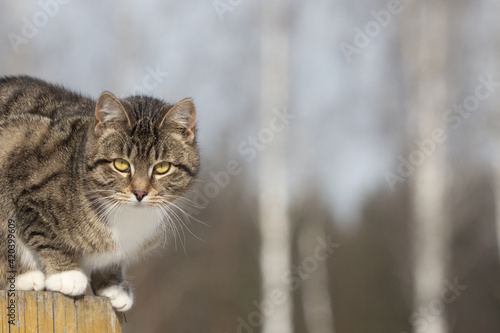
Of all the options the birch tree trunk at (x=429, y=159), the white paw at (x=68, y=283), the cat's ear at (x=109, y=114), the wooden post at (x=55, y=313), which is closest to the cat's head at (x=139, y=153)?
the cat's ear at (x=109, y=114)

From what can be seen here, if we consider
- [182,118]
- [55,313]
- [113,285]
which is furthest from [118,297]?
[182,118]

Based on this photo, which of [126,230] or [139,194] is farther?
[126,230]

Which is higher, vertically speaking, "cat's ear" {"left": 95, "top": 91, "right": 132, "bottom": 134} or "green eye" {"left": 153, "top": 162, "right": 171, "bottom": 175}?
"cat's ear" {"left": 95, "top": 91, "right": 132, "bottom": 134}

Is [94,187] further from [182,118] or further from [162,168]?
[182,118]

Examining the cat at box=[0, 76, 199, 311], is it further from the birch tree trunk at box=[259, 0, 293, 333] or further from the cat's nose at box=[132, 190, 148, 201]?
the birch tree trunk at box=[259, 0, 293, 333]

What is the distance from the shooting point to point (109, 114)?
122 inches

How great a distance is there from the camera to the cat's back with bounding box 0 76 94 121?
11.3ft

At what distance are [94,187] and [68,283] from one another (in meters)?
0.57

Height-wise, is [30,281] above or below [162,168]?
below

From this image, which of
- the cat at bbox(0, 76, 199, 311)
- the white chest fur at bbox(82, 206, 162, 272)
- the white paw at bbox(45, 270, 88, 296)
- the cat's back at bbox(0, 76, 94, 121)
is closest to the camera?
the white paw at bbox(45, 270, 88, 296)

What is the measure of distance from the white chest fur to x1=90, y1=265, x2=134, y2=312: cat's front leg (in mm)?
82

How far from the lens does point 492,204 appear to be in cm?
914

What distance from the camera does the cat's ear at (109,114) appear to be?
3021mm

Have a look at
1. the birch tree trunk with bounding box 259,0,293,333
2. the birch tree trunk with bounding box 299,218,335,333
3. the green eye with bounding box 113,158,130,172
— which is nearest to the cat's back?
the green eye with bounding box 113,158,130,172
